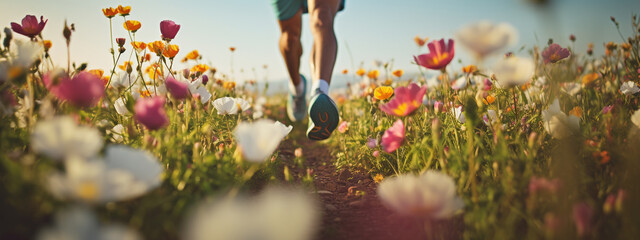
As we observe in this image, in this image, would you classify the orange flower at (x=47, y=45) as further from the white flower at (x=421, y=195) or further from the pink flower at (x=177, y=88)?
the white flower at (x=421, y=195)

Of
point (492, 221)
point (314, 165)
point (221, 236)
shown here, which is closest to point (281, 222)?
point (221, 236)

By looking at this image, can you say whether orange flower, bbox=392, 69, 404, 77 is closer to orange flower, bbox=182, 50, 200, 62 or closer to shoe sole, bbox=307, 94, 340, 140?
shoe sole, bbox=307, 94, 340, 140

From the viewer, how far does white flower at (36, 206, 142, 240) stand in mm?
528

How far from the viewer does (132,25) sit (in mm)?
1602

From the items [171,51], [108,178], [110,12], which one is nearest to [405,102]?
[108,178]

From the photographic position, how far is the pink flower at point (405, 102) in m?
1.10

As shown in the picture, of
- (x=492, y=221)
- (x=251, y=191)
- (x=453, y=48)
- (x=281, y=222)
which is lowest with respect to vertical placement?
→ (x=251, y=191)

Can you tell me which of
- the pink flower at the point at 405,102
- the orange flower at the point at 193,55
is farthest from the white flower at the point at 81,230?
the orange flower at the point at 193,55

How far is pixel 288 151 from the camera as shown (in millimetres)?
2344

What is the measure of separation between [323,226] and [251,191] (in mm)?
376

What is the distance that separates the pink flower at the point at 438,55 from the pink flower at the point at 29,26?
129 centimetres

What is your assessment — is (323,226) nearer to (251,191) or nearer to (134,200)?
(251,191)

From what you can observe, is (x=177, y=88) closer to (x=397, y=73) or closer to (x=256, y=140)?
(x=256, y=140)

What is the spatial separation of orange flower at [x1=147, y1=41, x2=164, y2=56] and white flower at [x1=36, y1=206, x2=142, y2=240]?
1140 millimetres
